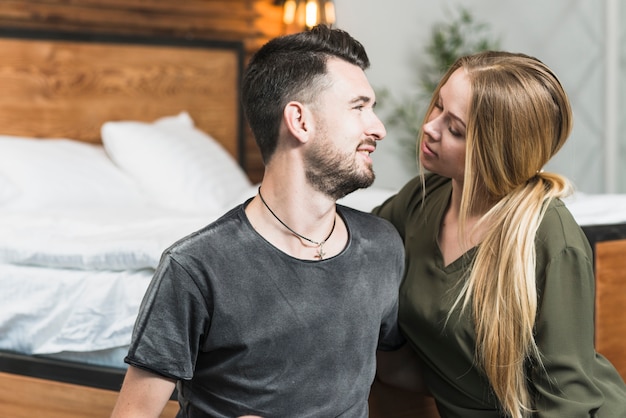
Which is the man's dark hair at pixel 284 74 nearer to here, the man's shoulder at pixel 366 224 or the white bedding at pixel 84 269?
the man's shoulder at pixel 366 224

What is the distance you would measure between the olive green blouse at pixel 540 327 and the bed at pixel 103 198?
0.26 metres

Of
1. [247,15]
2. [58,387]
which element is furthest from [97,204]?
[247,15]

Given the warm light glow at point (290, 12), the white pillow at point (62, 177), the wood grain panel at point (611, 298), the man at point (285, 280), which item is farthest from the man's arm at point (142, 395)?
the warm light glow at point (290, 12)

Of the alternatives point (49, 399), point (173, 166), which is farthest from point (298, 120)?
point (173, 166)

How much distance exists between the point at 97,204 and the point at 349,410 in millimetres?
1888

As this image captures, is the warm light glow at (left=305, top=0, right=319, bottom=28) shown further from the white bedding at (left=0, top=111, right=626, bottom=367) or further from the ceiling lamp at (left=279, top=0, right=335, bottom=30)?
the white bedding at (left=0, top=111, right=626, bottom=367)

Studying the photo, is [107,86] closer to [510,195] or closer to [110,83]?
[110,83]

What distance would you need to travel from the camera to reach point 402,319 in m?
1.77

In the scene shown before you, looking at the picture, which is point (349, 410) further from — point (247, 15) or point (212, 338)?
point (247, 15)

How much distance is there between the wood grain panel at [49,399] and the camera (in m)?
2.14

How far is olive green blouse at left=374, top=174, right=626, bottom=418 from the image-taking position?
1.55 metres

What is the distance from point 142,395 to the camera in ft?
4.87

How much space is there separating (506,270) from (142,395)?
0.65 m

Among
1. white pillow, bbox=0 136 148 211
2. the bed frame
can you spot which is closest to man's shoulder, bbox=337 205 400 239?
white pillow, bbox=0 136 148 211
